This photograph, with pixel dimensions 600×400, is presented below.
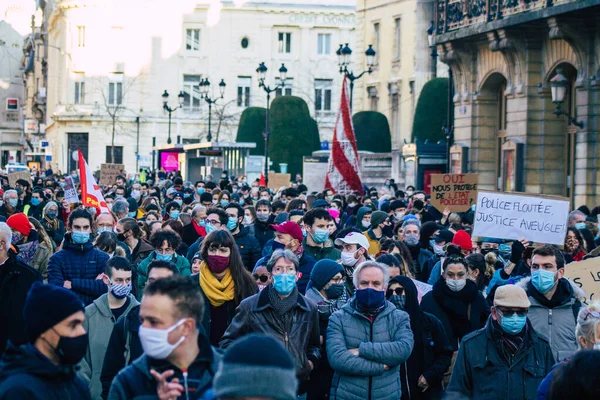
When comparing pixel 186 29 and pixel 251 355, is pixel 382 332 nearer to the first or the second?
pixel 251 355

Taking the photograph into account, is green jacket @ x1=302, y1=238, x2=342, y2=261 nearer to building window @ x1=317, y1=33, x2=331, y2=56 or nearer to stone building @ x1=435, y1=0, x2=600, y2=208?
stone building @ x1=435, y1=0, x2=600, y2=208

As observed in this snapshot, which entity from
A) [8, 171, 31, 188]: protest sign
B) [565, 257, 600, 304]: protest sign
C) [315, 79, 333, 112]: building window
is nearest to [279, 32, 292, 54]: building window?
[315, 79, 333, 112]: building window

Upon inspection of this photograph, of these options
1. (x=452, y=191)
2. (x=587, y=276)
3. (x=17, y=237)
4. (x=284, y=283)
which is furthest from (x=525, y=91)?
(x=284, y=283)

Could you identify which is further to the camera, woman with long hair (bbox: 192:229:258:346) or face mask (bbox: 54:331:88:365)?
woman with long hair (bbox: 192:229:258:346)

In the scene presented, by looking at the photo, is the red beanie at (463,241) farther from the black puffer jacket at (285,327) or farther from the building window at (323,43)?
the building window at (323,43)

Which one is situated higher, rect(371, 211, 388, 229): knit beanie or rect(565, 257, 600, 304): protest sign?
rect(371, 211, 388, 229): knit beanie

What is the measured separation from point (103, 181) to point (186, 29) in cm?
4322

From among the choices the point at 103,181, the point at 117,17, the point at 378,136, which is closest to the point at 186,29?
the point at 117,17

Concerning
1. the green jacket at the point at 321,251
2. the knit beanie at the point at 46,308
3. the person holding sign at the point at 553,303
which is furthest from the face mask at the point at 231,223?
the knit beanie at the point at 46,308

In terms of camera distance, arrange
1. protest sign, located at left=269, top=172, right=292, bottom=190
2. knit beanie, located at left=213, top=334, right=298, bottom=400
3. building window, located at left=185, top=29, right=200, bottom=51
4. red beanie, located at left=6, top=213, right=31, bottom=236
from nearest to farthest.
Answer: knit beanie, located at left=213, top=334, right=298, bottom=400 → red beanie, located at left=6, top=213, right=31, bottom=236 → protest sign, located at left=269, top=172, right=292, bottom=190 → building window, located at left=185, top=29, right=200, bottom=51

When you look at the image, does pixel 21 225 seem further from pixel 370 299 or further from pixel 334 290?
pixel 370 299

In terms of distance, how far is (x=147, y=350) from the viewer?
5012mm

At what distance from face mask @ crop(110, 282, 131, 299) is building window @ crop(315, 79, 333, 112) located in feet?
233

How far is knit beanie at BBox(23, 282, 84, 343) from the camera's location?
18.0 feet
